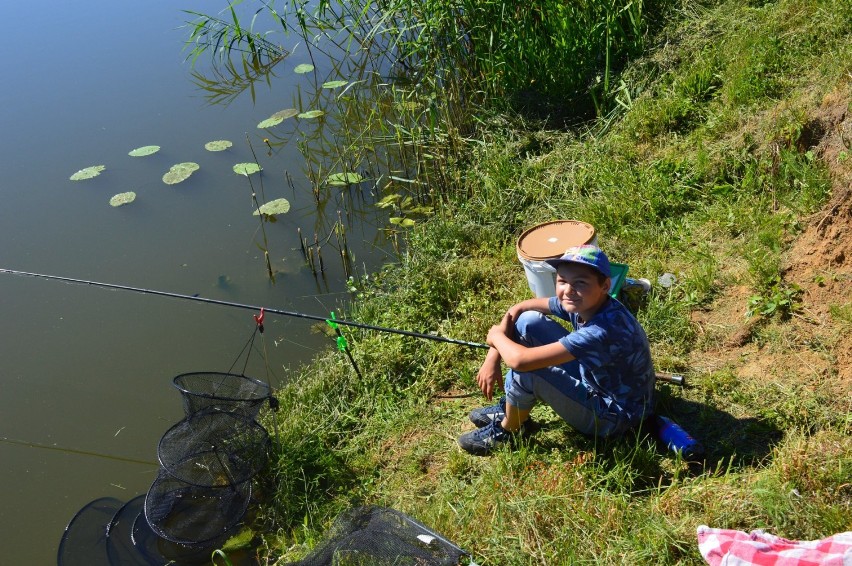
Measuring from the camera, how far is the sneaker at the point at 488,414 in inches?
134

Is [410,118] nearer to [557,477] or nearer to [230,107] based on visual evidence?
[230,107]

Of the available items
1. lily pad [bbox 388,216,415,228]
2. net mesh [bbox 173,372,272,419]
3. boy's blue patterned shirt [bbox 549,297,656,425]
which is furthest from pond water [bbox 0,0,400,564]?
boy's blue patterned shirt [bbox 549,297,656,425]

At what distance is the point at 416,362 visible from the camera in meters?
4.10

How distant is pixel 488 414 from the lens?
137 inches

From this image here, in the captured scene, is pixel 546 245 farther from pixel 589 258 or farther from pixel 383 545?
pixel 383 545

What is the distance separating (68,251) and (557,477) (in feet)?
13.4

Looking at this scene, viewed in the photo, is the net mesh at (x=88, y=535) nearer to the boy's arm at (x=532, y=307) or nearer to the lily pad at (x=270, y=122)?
the boy's arm at (x=532, y=307)

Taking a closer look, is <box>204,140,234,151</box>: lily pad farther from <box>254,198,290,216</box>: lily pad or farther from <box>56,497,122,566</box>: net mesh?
<box>56,497,122,566</box>: net mesh

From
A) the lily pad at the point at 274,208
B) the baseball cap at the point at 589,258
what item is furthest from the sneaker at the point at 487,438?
the lily pad at the point at 274,208

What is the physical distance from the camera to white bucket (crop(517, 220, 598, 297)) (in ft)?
12.7

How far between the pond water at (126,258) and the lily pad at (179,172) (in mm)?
45

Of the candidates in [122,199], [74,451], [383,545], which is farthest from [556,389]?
[122,199]

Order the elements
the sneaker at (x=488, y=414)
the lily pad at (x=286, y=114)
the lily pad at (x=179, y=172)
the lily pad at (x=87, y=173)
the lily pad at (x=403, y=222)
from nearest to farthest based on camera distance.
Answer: the sneaker at (x=488, y=414) < the lily pad at (x=403, y=222) < the lily pad at (x=179, y=172) < the lily pad at (x=87, y=173) < the lily pad at (x=286, y=114)

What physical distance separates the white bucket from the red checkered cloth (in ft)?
5.07
